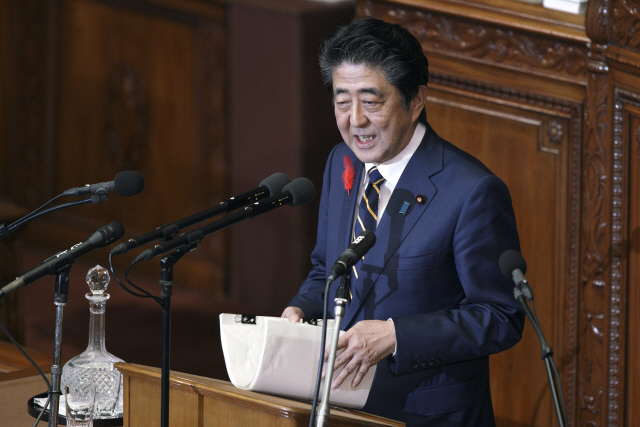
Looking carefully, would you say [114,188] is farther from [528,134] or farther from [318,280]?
[528,134]

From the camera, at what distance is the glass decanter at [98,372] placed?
204 cm

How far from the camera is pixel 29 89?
17.5 ft

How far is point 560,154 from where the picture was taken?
321 centimetres

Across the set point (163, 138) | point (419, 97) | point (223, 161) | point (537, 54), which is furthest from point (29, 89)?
point (419, 97)

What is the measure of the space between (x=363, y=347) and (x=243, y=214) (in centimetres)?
41

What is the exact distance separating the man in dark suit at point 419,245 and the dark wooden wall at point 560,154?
3.82 feet

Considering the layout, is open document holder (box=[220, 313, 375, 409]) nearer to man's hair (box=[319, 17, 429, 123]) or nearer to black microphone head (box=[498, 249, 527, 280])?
black microphone head (box=[498, 249, 527, 280])

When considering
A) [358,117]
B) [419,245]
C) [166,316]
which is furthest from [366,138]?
[166,316]

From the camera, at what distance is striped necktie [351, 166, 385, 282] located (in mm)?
2113

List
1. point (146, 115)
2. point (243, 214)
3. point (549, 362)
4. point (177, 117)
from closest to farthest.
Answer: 1. point (549, 362)
2. point (243, 214)
3. point (177, 117)
4. point (146, 115)

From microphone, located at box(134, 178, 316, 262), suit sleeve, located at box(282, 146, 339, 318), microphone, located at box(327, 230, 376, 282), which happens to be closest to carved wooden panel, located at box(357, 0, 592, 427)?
suit sleeve, located at box(282, 146, 339, 318)

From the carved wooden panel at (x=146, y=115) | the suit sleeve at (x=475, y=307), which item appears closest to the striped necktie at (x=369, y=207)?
the suit sleeve at (x=475, y=307)

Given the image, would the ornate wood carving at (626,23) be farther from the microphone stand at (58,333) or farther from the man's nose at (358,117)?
the microphone stand at (58,333)

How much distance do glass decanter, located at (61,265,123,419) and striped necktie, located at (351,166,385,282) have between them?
637 mm
